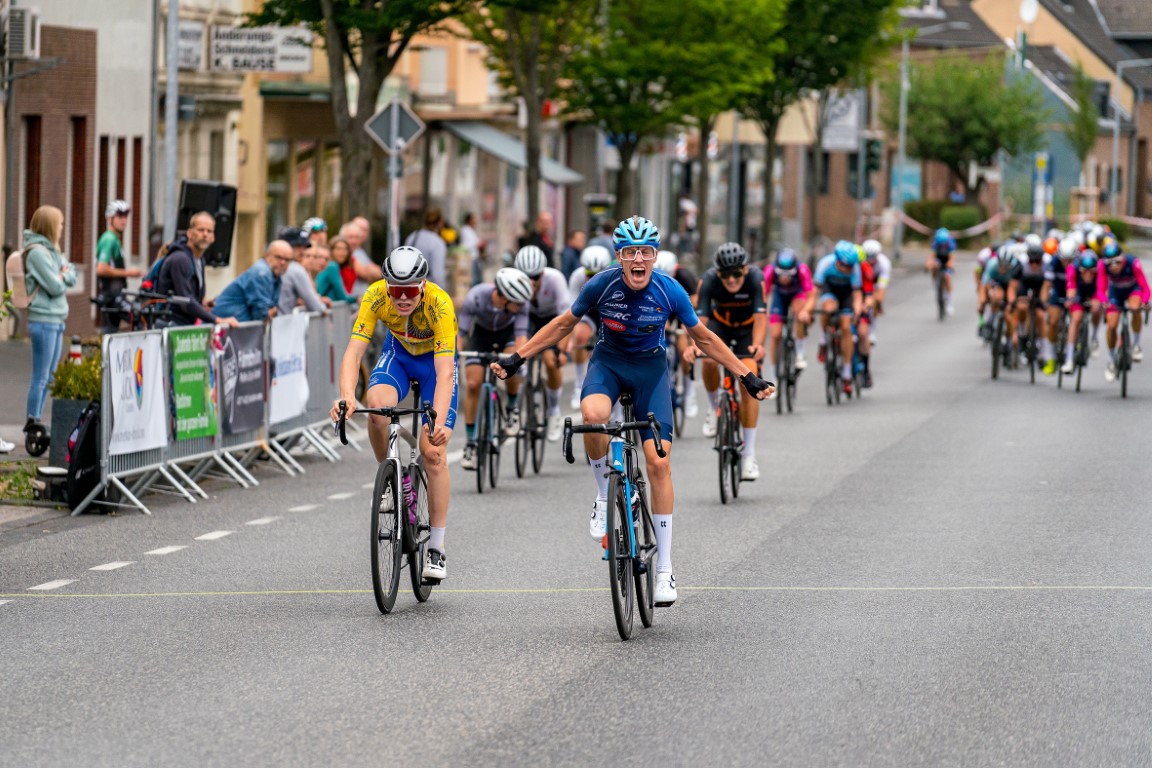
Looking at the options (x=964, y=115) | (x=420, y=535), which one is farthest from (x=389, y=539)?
(x=964, y=115)

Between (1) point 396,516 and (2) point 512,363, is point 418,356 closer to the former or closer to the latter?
(1) point 396,516

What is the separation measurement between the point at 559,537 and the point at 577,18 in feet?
87.6

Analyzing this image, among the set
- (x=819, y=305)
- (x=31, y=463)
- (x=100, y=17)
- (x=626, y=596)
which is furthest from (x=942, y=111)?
(x=626, y=596)

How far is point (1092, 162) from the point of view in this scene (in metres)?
103

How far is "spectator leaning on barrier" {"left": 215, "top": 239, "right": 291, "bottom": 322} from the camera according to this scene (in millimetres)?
16844

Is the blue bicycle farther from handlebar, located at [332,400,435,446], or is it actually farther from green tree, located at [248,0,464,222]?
green tree, located at [248,0,464,222]

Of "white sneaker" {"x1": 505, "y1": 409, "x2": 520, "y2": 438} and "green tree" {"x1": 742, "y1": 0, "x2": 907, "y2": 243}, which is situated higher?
"green tree" {"x1": 742, "y1": 0, "x2": 907, "y2": 243}

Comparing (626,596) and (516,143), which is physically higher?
(516,143)

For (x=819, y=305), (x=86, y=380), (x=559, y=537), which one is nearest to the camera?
(x=559, y=537)

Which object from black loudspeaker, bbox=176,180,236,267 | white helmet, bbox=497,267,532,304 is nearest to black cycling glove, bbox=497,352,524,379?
white helmet, bbox=497,267,532,304

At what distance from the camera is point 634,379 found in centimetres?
1013

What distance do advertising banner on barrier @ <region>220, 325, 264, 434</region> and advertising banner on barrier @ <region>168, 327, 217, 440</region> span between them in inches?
9.3

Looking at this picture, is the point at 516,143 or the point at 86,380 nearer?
the point at 86,380

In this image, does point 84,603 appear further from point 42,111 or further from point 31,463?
point 42,111
